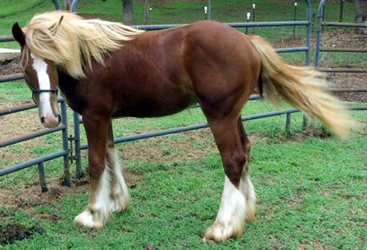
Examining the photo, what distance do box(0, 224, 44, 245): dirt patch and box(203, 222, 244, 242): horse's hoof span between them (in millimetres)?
1240

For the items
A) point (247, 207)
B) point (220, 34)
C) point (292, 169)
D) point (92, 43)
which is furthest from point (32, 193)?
point (292, 169)

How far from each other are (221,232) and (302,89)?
1.24 m

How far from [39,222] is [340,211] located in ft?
8.03

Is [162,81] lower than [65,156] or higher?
higher

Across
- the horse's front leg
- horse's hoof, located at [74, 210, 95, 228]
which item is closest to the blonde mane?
the horse's front leg

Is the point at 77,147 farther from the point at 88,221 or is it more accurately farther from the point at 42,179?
the point at 88,221

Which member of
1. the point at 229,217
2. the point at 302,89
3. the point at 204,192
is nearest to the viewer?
the point at 229,217

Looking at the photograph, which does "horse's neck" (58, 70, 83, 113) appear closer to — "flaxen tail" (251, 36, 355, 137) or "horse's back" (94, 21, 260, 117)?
"horse's back" (94, 21, 260, 117)

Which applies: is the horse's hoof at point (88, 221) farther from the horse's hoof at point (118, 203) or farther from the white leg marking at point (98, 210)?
the horse's hoof at point (118, 203)

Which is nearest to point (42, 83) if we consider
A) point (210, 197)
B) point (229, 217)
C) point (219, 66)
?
point (219, 66)

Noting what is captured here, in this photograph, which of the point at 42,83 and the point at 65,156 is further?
the point at 65,156

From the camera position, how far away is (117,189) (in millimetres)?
3852

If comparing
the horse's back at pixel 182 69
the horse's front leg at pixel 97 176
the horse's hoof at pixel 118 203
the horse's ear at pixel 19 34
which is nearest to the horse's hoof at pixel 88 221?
the horse's front leg at pixel 97 176

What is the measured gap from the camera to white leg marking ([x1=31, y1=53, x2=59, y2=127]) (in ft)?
9.99
